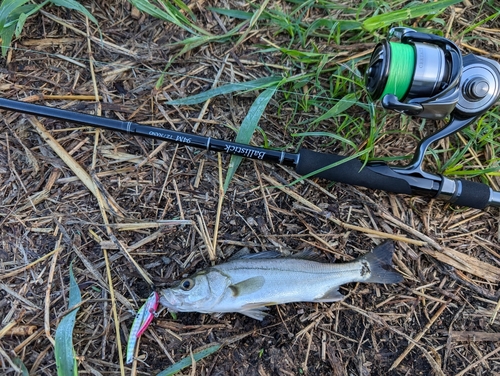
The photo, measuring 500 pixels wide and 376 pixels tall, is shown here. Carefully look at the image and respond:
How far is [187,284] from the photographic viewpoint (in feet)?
8.06

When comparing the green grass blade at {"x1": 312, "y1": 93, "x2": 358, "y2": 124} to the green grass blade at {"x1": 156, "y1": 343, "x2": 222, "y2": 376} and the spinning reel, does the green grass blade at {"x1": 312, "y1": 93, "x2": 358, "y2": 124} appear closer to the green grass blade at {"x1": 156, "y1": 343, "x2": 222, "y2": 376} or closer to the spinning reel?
the spinning reel

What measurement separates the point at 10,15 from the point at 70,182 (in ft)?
4.04

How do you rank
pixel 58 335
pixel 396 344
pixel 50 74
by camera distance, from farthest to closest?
pixel 50 74, pixel 396 344, pixel 58 335

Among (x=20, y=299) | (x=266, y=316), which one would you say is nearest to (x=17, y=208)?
(x=20, y=299)

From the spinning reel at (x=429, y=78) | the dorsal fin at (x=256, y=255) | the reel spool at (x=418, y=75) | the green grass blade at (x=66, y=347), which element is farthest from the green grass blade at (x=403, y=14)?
the green grass blade at (x=66, y=347)

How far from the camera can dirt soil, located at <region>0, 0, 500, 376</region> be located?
8.50 ft

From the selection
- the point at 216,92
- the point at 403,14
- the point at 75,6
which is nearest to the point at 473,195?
the point at 403,14

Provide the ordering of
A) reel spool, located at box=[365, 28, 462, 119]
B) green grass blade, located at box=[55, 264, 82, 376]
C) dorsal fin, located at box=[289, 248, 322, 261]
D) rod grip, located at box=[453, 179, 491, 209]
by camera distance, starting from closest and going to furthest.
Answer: reel spool, located at box=[365, 28, 462, 119], green grass blade, located at box=[55, 264, 82, 376], rod grip, located at box=[453, 179, 491, 209], dorsal fin, located at box=[289, 248, 322, 261]

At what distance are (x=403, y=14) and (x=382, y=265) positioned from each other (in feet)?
5.56

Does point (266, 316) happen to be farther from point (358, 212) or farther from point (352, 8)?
point (352, 8)

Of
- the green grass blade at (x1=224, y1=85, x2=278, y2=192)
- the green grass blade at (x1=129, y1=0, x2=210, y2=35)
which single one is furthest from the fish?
the green grass blade at (x1=129, y1=0, x2=210, y2=35)

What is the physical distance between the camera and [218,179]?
9.04 feet

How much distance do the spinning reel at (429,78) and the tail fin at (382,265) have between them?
0.90m

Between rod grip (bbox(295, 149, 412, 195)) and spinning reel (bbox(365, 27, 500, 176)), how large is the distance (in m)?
0.42
